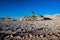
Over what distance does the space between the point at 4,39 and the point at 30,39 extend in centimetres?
109

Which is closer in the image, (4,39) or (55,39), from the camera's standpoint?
(4,39)

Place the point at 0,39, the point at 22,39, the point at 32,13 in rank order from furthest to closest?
the point at 32,13, the point at 22,39, the point at 0,39

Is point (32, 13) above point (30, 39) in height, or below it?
above

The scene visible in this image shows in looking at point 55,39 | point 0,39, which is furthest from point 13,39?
point 55,39

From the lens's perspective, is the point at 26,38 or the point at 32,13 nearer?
the point at 26,38

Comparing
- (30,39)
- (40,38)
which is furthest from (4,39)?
(40,38)

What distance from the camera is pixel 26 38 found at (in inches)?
203

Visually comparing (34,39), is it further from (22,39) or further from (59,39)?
(59,39)

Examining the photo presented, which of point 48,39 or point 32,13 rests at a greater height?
point 32,13

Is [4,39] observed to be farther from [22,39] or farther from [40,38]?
[40,38]

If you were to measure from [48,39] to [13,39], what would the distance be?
1520 millimetres

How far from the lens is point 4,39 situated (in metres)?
4.86

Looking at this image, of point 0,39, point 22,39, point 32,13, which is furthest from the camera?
point 32,13

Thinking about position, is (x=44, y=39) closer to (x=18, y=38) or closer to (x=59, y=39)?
(x=59, y=39)
